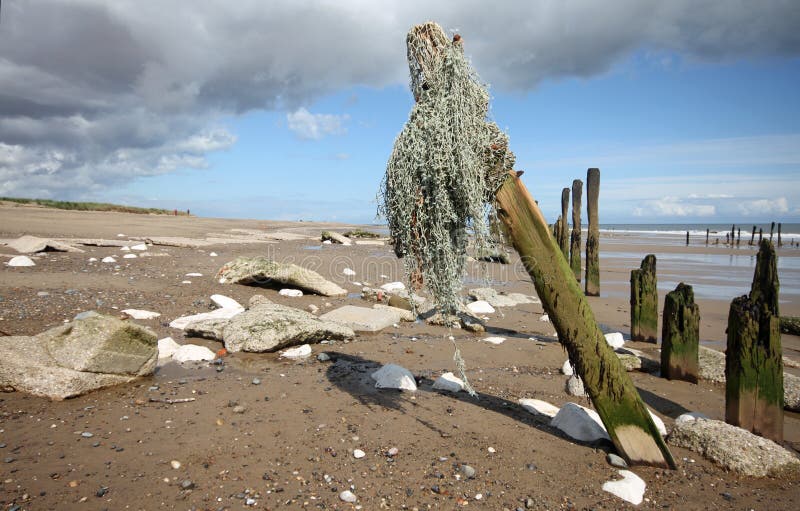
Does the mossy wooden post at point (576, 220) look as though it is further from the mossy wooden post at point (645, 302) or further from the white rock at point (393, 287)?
the mossy wooden post at point (645, 302)

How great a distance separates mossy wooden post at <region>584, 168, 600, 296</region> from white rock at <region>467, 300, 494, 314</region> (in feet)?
16.8

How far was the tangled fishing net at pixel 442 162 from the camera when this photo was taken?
4172 mm

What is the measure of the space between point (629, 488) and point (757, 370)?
2.57 m

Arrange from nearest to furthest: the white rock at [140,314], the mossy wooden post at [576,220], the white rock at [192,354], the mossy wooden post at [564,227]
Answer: the white rock at [192,354]
the white rock at [140,314]
the mossy wooden post at [576,220]
the mossy wooden post at [564,227]

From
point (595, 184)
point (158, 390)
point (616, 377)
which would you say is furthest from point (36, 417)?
point (595, 184)

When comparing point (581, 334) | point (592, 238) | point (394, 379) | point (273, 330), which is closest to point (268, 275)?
point (273, 330)

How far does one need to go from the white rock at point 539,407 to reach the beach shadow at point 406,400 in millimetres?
72

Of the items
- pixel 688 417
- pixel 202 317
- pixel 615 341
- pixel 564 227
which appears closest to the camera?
pixel 688 417

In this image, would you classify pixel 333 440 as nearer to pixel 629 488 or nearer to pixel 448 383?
pixel 448 383

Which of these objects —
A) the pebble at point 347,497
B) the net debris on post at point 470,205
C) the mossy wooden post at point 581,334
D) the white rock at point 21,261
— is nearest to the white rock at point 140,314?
the white rock at point 21,261

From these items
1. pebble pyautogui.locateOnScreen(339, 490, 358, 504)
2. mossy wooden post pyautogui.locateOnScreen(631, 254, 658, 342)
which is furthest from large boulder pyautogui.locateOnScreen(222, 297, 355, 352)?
mossy wooden post pyautogui.locateOnScreen(631, 254, 658, 342)

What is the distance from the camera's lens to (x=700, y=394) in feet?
22.7

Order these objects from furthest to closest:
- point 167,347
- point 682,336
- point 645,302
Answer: point 645,302 → point 682,336 → point 167,347

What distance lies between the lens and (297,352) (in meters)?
7.41
